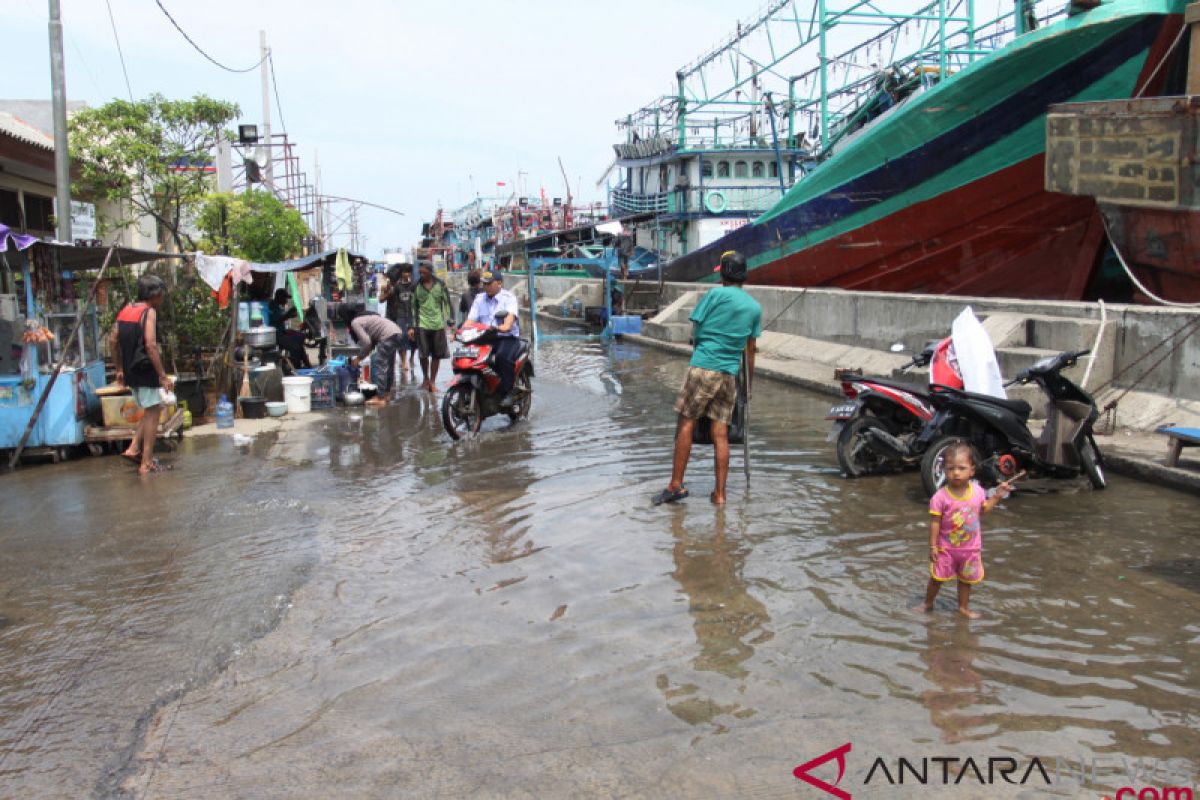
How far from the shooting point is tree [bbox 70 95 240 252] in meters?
14.3

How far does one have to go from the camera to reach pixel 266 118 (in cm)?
3409

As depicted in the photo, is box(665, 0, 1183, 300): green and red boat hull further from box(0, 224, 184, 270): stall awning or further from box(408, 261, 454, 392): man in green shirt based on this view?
box(0, 224, 184, 270): stall awning

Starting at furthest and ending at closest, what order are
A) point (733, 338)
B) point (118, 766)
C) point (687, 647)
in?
1. point (733, 338)
2. point (687, 647)
3. point (118, 766)

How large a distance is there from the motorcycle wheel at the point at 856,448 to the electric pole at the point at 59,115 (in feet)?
30.3

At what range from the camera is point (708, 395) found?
6316 mm

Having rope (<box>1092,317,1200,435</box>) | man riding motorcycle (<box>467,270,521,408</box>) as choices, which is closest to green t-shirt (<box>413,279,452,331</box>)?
man riding motorcycle (<box>467,270,521,408</box>)

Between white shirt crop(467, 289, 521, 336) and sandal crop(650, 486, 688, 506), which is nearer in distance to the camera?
sandal crop(650, 486, 688, 506)

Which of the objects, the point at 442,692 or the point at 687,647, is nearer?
the point at 442,692

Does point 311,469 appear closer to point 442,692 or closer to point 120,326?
point 120,326

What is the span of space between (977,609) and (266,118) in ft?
114

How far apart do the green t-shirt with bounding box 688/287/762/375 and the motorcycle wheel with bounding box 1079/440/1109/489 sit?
2.47 meters

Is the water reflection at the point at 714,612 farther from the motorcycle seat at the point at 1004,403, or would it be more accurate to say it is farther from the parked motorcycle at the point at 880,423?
the motorcycle seat at the point at 1004,403

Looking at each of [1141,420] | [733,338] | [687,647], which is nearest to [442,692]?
[687,647]

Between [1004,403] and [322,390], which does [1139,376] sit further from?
[322,390]
